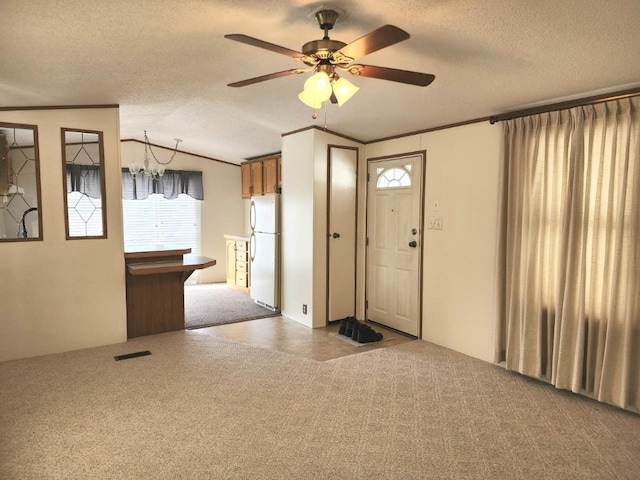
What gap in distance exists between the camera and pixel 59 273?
3.87 m

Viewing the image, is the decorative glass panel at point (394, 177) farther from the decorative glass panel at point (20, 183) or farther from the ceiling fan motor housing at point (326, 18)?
the decorative glass panel at point (20, 183)

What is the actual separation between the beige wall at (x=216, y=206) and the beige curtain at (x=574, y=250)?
217 inches

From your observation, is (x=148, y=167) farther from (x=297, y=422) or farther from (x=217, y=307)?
(x=297, y=422)

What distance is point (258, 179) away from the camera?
6.86 m

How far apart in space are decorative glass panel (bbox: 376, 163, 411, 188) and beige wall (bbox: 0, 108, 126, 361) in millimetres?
2846

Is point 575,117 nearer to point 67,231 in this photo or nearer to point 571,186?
point 571,186

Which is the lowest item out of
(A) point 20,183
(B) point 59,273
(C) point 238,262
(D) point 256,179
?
(C) point 238,262

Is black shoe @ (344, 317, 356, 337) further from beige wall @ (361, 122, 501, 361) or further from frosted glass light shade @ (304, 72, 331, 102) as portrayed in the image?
frosted glass light shade @ (304, 72, 331, 102)

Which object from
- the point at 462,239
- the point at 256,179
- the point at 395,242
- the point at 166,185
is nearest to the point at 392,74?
the point at 462,239

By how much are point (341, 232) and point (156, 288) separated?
220 cm

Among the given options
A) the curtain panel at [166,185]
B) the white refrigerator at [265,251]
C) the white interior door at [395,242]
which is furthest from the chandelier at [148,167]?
the white interior door at [395,242]

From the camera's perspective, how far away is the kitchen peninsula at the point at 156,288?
430 cm

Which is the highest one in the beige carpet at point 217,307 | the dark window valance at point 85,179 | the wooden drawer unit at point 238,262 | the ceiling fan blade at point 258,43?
the ceiling fan blade at point 258,43

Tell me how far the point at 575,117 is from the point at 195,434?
11.0 ft
